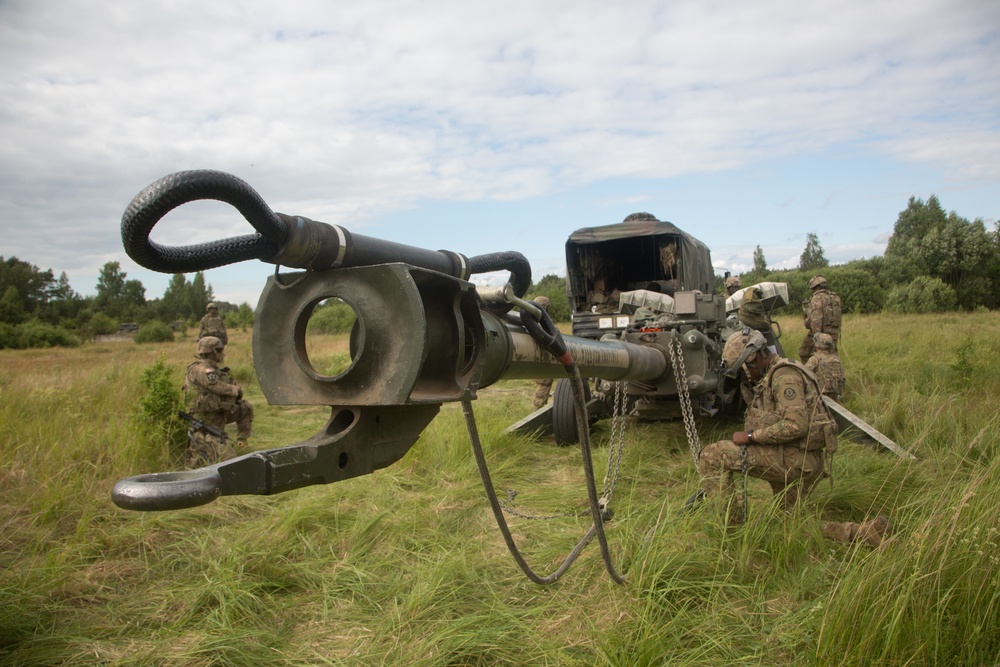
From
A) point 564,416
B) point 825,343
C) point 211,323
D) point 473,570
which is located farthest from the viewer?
point 211,323

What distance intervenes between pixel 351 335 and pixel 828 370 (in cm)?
759

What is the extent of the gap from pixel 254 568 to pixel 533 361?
2.69 meters

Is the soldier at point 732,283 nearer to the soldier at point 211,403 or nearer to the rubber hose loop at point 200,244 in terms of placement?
the soldier at point 211,403

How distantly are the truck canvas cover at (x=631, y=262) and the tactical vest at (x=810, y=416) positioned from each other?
509 centimetres

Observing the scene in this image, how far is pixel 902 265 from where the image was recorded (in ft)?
103

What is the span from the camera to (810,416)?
4145mm

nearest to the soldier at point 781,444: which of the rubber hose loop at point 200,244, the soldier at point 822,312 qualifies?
the rubber hose loop at point 200,244

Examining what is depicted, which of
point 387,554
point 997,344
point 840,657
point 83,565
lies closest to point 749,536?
point 840,657

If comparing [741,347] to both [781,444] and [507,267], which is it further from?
[507,267]

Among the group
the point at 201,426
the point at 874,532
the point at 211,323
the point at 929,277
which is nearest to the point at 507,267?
the point at 874,532

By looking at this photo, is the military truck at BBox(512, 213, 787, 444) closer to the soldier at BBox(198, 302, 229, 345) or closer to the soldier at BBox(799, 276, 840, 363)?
the soldier at BBox(799, 276, 840, 363)

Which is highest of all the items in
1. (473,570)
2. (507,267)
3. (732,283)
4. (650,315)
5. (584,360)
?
(732,283)

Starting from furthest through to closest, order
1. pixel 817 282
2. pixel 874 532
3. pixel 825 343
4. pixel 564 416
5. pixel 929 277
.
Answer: pixel 929 277, pixel 817 282, pixel 825 343, pixel 564 416, pixel 874 532

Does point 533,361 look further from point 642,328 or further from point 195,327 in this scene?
point 195,327
